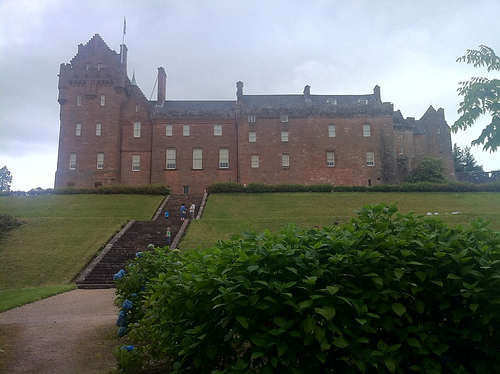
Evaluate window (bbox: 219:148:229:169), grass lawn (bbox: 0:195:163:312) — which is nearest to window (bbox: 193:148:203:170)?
window (bbox: 219:148:229:169)

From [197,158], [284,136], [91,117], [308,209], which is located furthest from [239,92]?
[308,209]

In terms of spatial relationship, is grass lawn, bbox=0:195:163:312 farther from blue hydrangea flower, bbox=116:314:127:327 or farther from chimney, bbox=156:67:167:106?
chimney, bbox=156:67:167:106

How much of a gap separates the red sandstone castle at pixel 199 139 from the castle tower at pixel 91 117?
13 centimetres

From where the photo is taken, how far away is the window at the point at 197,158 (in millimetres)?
50344

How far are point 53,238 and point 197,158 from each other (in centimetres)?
2793

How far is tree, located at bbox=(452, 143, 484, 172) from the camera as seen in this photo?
78.4 meters

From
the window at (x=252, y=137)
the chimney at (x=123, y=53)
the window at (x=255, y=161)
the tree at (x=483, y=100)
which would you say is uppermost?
the chimney at (x=123, y=53)

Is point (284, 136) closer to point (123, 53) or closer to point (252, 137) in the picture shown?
point (252, 137)

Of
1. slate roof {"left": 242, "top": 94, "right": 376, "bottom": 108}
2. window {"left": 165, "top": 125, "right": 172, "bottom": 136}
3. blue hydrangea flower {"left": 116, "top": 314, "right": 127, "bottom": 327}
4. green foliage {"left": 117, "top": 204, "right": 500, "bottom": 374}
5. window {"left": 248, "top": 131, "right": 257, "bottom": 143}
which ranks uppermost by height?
slate roof {"left": 242, "top": 94, "right": 376, "bottom": 108}

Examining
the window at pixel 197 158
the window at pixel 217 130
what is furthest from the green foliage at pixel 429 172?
the window at pixel 197 158

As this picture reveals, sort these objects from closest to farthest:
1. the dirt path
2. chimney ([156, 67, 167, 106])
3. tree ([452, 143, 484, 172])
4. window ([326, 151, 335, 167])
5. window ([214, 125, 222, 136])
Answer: the dirt path → window ([326, 151, 335, 167]) → window ([214, 125, 222, 136]) → chimney ([156, 67, 167, 106]) → tree ([452, 143, 484, 172])

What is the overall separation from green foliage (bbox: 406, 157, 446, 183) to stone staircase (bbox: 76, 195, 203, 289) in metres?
32.4

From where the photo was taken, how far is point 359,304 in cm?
354

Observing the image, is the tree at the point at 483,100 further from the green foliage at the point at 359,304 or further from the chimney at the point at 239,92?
the chimney at the point at 239,92
